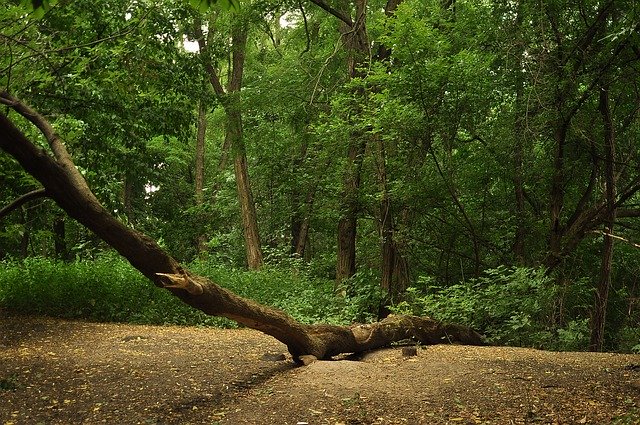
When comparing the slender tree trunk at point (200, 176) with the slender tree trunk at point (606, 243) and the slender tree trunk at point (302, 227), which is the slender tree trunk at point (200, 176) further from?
the slender tree trunk at point (606, 243)

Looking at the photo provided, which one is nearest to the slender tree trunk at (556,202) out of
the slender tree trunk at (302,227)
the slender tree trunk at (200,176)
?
the slender tree trunk at (302,227)

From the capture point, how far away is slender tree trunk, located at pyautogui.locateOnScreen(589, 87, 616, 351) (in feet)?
30.5

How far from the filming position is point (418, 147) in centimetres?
1129

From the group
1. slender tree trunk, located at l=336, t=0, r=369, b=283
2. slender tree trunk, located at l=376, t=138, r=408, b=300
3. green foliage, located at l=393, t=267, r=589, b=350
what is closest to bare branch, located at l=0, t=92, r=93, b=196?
green foliage, located at l=393, t=267, r=589, b=350

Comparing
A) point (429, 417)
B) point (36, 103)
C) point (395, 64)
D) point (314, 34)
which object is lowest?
point (429, 417)

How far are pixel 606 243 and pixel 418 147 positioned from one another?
12.2 feet

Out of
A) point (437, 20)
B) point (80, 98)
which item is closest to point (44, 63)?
point (80, 98)

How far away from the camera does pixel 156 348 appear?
8023mm

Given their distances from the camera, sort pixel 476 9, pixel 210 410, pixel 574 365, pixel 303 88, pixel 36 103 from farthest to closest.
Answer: pixel 303 88 < pixel 476 9 < pixel 36 103 < pixel 574 365 < pixel 210 410

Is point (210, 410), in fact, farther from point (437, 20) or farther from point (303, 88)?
point (303, 88)

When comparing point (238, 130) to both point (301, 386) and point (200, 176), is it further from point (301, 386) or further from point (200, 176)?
point (301, 386)

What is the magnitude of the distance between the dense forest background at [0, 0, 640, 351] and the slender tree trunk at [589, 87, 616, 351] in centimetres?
4

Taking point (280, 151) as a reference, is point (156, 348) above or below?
below

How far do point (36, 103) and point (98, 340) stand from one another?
425 centimetres
